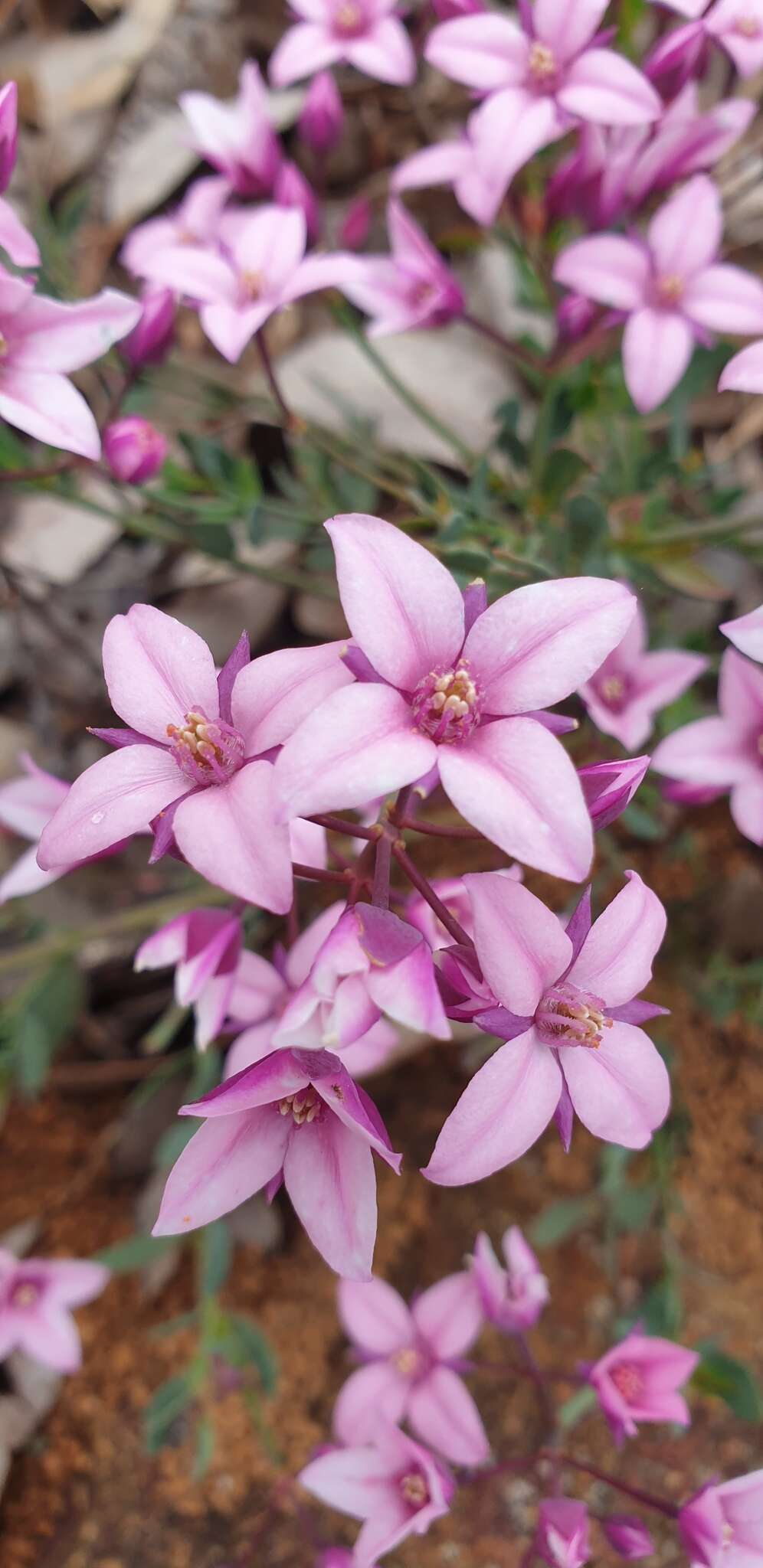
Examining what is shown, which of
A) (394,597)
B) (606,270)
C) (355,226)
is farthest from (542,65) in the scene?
(394,597)

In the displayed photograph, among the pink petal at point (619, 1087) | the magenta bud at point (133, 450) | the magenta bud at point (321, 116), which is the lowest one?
the pink petal at point (619, 1087)

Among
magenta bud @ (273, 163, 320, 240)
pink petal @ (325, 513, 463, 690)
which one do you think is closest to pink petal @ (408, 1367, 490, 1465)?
pink petal @ (325, 513, 463, 690)

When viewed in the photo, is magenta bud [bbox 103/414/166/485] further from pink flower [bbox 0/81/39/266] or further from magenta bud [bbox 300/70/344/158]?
magenta bud [bbox 300/70/344/158]

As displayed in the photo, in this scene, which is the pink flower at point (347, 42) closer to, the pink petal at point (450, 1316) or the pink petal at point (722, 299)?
the pink petal at point (722, 299)

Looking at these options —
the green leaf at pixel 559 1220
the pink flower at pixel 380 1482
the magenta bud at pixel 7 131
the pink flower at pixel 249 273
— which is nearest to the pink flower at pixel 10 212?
the magenta bud at pixel 7 131

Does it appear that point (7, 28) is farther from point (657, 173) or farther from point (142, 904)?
point (142, 904)

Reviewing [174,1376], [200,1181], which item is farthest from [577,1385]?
[200,1181]
